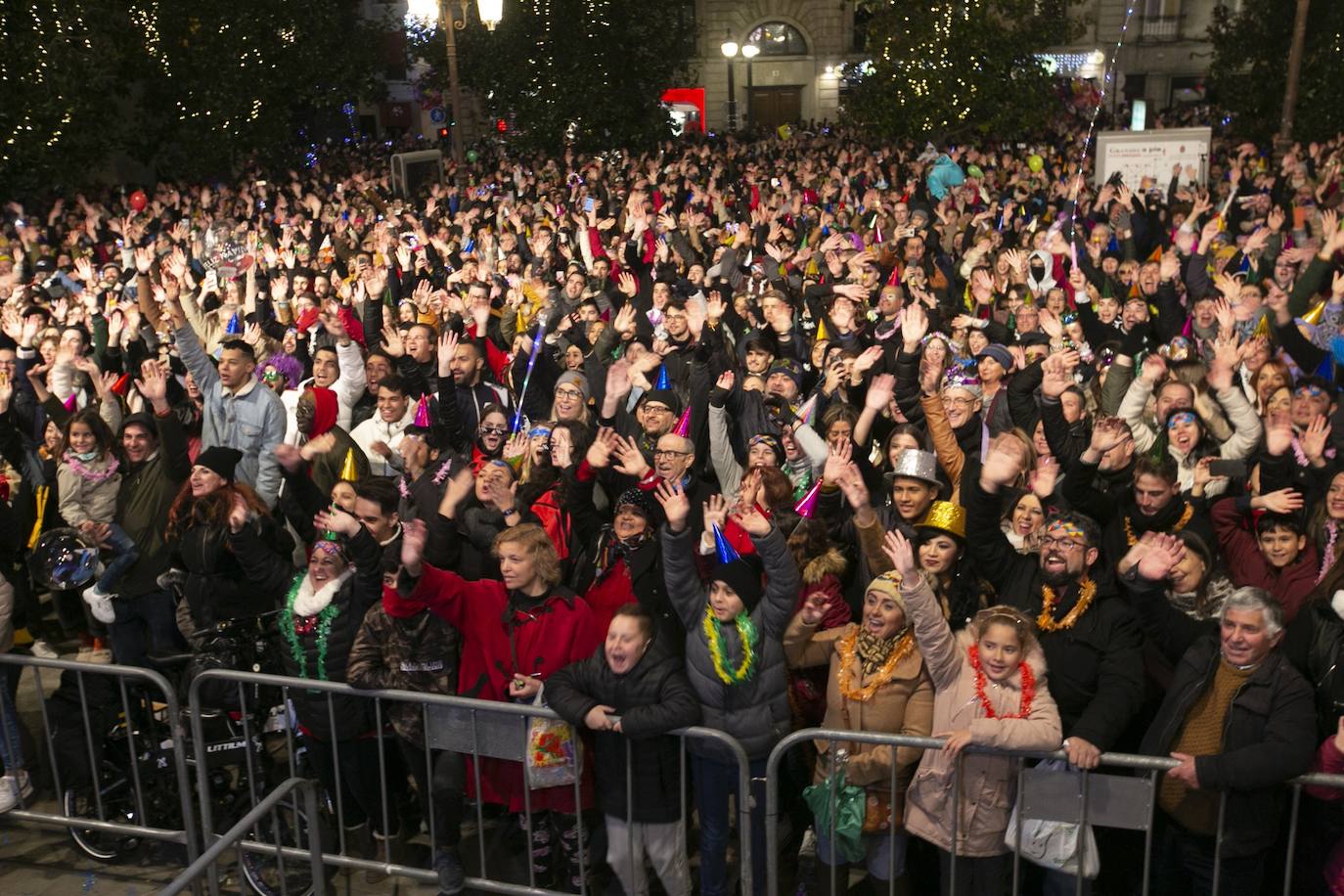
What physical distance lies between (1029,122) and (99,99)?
16.2m

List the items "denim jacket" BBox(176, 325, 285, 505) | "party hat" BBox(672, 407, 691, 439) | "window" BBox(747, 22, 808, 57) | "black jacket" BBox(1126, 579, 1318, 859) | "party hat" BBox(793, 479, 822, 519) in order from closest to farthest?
"black jacket" BBox(1126, 579, 1318, 859), "party hat" BBox(793, 479, 822, 519), "party hat" BBox(672, 407, 691, 439), "denim jacket" BBox(176, 325, 285, 505), "window" BBox(747, 22, 808, 57)

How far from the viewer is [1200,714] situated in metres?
4.15

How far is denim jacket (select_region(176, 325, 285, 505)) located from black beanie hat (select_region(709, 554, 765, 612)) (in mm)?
3108

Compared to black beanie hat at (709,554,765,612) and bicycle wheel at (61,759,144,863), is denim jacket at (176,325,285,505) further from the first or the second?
black beanie hat at (709,554,765,612)

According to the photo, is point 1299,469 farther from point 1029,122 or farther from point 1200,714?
point 1029,122

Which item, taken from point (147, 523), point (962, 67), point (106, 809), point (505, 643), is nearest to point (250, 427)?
point (147, 523)

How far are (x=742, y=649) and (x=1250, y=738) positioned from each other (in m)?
1.66

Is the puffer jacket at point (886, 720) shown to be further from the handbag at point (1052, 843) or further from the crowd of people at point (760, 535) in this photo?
the handbag at point (1052, 843)

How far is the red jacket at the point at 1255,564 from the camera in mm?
4824

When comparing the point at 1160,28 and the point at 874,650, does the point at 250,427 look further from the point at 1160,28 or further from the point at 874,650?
the point at 1160,28

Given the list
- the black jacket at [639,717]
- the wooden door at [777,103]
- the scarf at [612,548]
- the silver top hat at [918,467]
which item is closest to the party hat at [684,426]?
the scarf at [612,548]

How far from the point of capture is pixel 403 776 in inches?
215

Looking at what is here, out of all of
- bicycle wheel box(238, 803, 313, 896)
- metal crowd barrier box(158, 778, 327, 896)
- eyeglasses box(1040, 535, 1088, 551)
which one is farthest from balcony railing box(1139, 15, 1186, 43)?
metal crowd barrier box(158, 778, 327, 896)

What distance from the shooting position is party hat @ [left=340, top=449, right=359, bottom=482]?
6.68 meters
